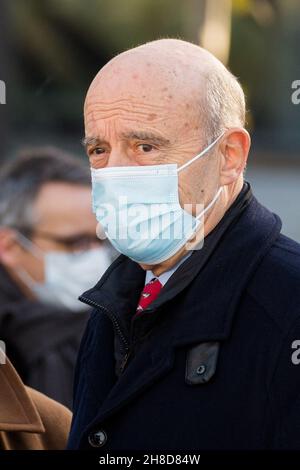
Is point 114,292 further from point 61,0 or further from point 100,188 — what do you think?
point 61,0

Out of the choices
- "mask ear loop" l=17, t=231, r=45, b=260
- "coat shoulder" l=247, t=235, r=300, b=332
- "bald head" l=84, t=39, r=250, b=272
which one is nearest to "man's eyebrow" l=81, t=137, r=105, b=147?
"bald head" l=84, t=39, r=250, b=272

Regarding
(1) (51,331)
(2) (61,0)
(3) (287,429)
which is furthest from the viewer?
(2) (61,0)

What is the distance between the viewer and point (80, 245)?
5027mm

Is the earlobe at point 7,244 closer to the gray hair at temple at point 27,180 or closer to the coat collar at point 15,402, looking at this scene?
the gray hair at temple at point 27,180

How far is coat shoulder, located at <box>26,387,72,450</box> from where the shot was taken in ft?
10.1

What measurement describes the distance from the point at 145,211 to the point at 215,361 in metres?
0.47

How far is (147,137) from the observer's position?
102 inches

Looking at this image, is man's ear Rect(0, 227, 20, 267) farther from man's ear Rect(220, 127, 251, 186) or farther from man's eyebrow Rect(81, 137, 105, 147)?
man's ear Rect(220, 127, 251, 186)

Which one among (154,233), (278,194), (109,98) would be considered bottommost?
(278,194)

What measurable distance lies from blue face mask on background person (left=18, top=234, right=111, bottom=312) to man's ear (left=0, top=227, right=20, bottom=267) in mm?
35

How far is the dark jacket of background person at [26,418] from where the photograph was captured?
9.49 ft

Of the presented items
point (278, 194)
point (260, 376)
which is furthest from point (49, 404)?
point (278, 194)

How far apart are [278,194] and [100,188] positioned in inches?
267

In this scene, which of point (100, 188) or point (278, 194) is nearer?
point (100, 188)
